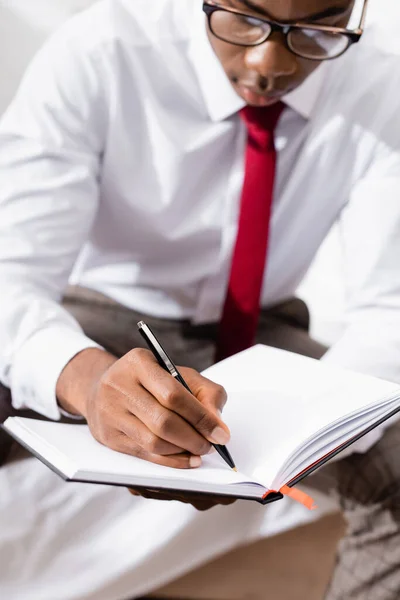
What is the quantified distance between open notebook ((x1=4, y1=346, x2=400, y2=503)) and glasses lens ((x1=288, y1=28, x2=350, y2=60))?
0.43 m

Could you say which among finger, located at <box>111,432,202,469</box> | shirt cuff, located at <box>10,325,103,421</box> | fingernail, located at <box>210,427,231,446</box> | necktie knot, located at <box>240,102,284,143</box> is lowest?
shirt cuff, located at <box>10,325,103,421</box>

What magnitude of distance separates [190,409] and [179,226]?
571mm

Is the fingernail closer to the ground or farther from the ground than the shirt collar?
closer to the ground

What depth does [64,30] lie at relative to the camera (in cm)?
→ 109

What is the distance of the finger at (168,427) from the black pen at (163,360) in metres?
0.01

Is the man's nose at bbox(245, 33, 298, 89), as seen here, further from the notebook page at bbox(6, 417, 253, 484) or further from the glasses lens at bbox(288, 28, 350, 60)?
the notebook page at bbox(6, 417, 253, 484)

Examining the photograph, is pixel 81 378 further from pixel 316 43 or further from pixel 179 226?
pixel 316 43

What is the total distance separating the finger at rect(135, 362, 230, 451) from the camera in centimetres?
66

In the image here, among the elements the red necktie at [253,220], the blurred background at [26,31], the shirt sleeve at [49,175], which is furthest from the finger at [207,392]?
the blurred background at [26,31]

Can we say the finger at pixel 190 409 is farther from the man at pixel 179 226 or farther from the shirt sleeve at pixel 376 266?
the shirt sleeve at pixel 376 266

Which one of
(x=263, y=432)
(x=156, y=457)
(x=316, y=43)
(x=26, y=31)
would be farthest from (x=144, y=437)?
(x=26, y=31)

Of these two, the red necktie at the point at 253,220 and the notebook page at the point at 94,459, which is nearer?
the notebook page at the point at 94,459

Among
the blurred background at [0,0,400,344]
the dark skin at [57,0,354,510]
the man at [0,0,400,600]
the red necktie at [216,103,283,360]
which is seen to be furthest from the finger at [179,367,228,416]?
the blurred background at [0,0,400,344]

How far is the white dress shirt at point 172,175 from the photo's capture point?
1025 mm
